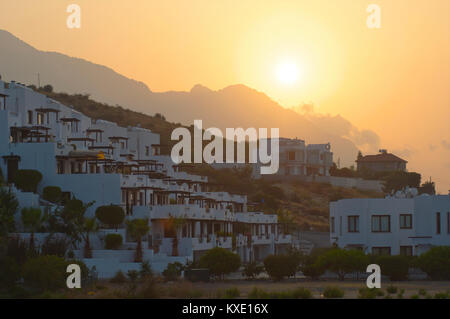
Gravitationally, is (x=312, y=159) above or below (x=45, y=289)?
above

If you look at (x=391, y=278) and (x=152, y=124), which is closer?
(x=391, y=278)

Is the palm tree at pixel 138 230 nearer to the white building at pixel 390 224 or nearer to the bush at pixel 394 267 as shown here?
the bush at pixel 394 267

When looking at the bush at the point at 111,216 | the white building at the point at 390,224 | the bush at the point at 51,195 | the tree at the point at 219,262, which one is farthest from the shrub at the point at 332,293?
the bush at the point at 51,195

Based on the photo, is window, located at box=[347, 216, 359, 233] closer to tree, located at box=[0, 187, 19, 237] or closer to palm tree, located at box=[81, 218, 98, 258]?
palm tree, located at box=[81, 218, 98, 258]

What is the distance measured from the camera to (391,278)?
58000 millimetres

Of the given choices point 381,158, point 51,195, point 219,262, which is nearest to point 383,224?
point 219,262

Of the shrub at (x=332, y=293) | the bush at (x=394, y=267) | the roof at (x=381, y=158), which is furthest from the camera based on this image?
the roof at (x=381, y=158)

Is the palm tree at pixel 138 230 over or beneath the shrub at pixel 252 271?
over

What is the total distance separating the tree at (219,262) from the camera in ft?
190

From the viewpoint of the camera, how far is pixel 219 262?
58.2m

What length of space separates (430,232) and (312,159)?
8225cm

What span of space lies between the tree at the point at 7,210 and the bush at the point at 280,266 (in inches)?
673

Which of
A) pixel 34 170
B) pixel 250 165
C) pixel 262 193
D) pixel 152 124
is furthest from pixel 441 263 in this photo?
pixel 152 124
